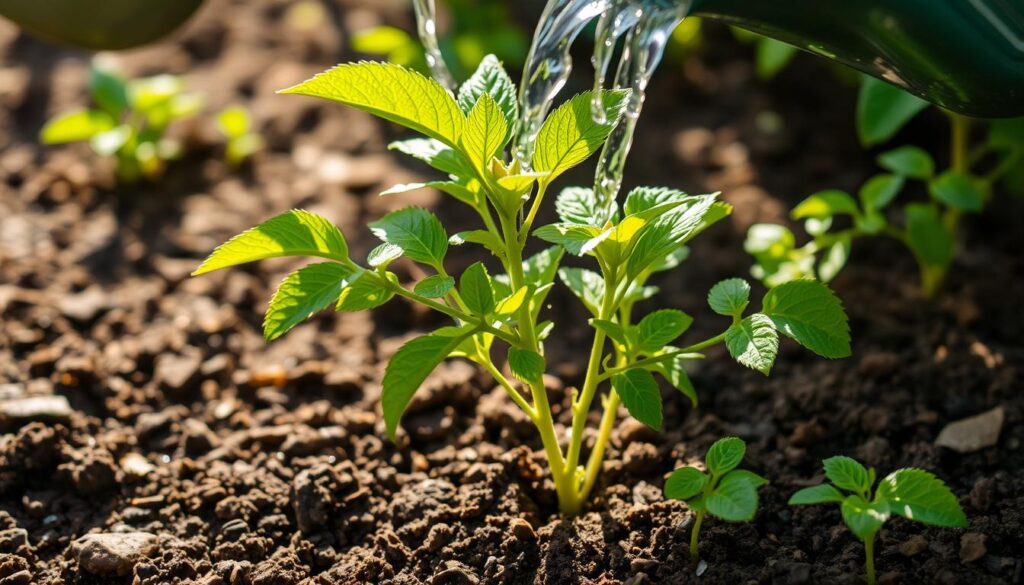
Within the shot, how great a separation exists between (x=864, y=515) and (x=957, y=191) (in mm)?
780

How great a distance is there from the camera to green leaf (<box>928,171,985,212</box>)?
1733 millimetres

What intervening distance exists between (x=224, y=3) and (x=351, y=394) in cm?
160

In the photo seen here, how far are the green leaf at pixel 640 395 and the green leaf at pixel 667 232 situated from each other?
12 centimetres

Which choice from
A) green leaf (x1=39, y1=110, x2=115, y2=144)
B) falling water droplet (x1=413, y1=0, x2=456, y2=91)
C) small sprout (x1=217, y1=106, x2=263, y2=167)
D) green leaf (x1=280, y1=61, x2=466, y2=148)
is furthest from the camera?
small sprout (x1=217, y1=106, x2=263, y2=167)

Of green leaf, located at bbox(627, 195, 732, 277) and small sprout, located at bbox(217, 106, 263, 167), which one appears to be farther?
small sprout, located at bbox(217, 106, 263, 167)

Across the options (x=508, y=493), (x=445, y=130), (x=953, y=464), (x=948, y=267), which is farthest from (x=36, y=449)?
(x=948, y=267)

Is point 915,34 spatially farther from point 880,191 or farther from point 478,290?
point 478,290

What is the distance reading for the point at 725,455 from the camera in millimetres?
1281

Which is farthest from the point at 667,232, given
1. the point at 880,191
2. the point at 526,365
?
the point at 880,191

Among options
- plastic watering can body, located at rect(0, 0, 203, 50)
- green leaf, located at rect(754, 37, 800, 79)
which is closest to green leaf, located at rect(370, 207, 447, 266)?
plastic watering can body, located at rect(0, 0, 203, 50)

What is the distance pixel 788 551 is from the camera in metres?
1.37

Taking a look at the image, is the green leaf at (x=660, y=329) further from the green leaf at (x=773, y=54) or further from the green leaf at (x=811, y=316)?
the green leaf at (x=773, y=54)

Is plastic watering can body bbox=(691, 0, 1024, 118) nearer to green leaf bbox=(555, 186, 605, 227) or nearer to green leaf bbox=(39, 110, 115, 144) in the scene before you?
green leaf bbox=(555, 186, 605, 227)

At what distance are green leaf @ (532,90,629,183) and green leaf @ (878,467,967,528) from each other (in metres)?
0.51
